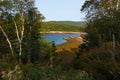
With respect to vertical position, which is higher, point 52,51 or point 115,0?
point 115,0

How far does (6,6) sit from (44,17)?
149 inches

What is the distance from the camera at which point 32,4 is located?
32.0m

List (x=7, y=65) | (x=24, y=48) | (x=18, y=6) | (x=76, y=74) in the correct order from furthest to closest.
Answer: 1. (x=18, y=6)
2. (x=24, y=48)
3. (x=7, y=65)
4. (x=76, y=74)

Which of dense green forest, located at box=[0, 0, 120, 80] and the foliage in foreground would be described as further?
dense green forest, located at box=[0, 0, 120, 80]

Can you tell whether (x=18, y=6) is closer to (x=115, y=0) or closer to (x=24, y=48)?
(x=24, y=48)

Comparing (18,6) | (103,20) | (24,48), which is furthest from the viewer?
(18,6)

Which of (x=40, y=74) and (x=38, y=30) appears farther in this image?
(x=38, y=30)

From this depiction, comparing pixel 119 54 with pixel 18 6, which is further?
pixel 18 6

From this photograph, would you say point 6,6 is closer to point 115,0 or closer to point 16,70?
point 115,0

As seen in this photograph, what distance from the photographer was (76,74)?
1070 centimetres

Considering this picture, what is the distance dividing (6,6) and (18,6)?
117 centimetres

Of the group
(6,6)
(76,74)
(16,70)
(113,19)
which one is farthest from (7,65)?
(6,6)

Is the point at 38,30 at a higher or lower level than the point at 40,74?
lower

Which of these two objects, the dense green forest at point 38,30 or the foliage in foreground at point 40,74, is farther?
the dense green forest at point 38,30
